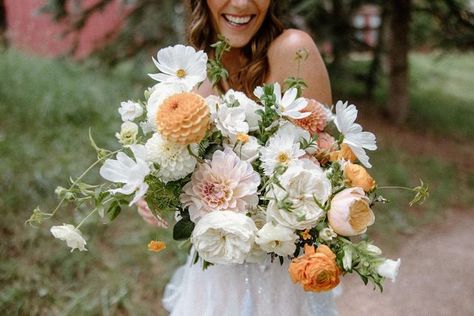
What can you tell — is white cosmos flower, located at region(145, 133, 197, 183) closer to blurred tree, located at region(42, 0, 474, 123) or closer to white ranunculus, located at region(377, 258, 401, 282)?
Result: white ranunculus, located at region(377, 258, 401, 282)

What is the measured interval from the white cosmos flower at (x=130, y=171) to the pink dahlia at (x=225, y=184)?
0.46 feet

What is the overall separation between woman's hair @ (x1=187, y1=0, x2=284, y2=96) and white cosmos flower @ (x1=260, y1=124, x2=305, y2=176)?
1.94 ft

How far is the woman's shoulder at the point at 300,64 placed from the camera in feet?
6.24

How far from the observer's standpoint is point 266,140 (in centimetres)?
154

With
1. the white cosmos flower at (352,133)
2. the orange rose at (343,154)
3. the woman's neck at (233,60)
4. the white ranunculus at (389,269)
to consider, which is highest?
the white cosmos flower at (352,133)

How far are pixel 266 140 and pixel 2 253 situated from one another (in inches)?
106

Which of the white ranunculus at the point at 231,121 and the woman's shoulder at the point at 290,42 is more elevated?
the white ranunculus at the point at 231,121

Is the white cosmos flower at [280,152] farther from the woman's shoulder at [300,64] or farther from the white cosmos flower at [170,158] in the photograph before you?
the woman's shoulder at [300,64]

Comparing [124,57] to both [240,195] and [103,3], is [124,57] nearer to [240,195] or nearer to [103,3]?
[103,3]

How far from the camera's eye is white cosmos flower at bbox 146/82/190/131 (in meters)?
1.47

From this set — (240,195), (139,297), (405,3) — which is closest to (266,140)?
(240,195)

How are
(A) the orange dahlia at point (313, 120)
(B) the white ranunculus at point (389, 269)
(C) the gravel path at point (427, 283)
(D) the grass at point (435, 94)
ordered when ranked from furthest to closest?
(D) the grass at point (435, 94) → (C) the gravel path at point (427, 283) → (A) the orange dahlia at point (313, 120) → (B) the white ranunculus at point (389, 269)

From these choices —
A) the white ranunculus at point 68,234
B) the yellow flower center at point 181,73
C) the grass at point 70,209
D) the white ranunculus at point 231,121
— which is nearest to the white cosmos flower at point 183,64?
the yellow flower center at point 181,73

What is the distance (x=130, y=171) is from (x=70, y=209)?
9.61 ft
